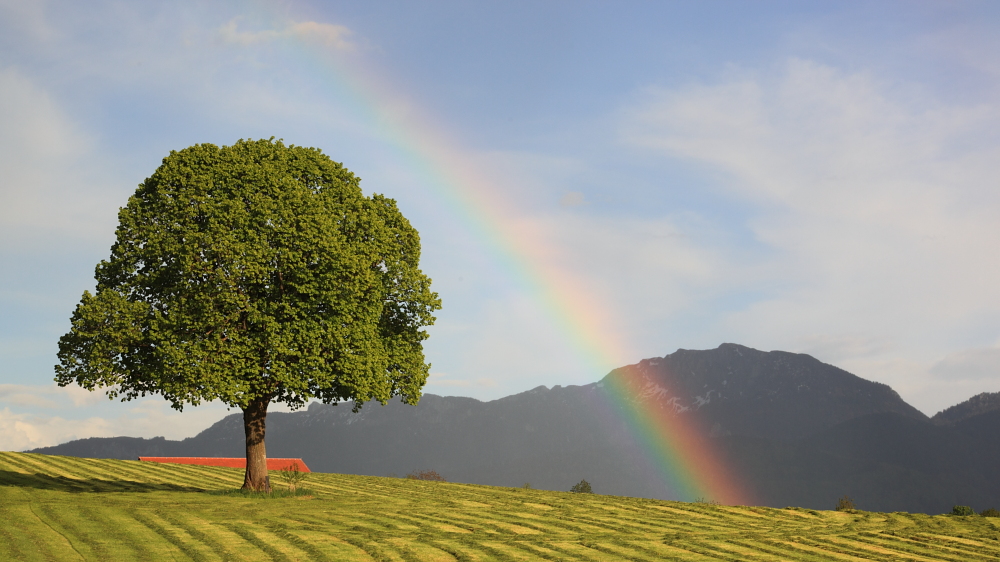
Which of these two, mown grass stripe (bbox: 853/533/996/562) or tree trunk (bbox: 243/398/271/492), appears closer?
mown grass stripe (bbox: 853/533/996/562)

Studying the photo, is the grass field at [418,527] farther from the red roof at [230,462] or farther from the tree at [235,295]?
the red roof at [230,462]

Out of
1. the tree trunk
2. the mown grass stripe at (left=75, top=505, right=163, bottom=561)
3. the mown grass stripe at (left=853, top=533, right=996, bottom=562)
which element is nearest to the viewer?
the mown grass stripe at (left=75, top=505, right=163, bottom=561)

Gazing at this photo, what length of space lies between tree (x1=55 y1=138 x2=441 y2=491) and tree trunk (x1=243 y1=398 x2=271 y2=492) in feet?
0.37

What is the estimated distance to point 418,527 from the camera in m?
30.0

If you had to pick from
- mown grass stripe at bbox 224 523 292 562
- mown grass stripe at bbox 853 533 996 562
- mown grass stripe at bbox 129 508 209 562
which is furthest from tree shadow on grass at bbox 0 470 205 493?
mown grass stripe at bbox 853 533 996 562

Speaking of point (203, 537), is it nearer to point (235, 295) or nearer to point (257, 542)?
Result: point (257, 542)

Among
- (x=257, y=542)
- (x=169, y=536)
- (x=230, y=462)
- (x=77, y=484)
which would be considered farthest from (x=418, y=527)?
(x=230, y=462)

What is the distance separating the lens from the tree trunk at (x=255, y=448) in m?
39.4

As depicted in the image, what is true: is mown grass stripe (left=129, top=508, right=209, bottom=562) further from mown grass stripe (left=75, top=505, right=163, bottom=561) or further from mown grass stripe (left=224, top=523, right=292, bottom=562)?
mown grass stripe (left=224, top=523, right=292, bottom=562)

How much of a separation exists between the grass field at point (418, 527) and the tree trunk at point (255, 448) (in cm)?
126

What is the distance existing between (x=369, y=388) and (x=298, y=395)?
370cm

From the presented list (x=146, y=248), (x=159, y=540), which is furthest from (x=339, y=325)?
(x=159, y=540)

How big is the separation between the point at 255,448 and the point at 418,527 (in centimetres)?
1348

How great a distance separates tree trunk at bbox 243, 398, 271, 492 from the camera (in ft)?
129
